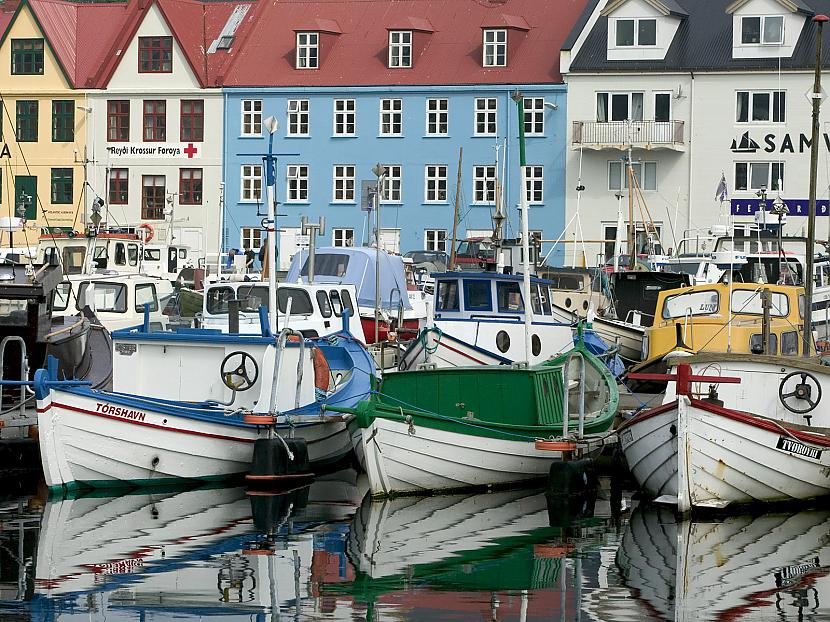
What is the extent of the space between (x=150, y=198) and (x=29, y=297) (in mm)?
35183

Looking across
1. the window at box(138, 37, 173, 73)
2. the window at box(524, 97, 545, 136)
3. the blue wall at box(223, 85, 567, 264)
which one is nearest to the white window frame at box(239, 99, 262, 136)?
the blue wall at box(223, 85, 567, 264)

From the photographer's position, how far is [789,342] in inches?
1072

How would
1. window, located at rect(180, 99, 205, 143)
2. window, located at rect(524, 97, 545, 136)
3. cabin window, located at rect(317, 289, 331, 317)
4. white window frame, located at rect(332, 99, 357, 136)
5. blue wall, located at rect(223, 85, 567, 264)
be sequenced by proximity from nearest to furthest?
1. cabin window, located at rect(317, 289, 331, 317)
2. window, located at rect(524, 97, 545, 136)
3. blue wall, located at rect(223, 85, 567, 264)
4. white window frame, located at rect(332, 99, 357, 136)
5. window, located at rect(180, 99, 205, 143)

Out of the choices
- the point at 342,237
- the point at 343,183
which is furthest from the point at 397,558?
the point at 343,183

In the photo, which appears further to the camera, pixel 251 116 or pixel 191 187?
pixel 191 187

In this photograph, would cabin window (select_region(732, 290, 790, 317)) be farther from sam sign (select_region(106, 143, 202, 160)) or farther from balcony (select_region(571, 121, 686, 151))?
sam sign (select_region(106, 143, 202, 160))

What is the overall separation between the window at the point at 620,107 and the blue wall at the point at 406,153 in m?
1.32

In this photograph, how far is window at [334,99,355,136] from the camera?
5675 centimetres

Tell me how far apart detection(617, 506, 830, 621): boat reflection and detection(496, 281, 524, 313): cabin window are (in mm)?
6782

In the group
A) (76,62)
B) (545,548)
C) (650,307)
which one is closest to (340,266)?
(650,307)

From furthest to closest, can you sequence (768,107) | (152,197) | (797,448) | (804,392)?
(152,197)
(768,107)
(804,392)
(797,448)

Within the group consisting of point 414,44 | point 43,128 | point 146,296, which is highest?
point 414,44

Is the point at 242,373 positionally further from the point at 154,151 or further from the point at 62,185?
the point at 62,185

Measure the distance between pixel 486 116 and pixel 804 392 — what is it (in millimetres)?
36892
